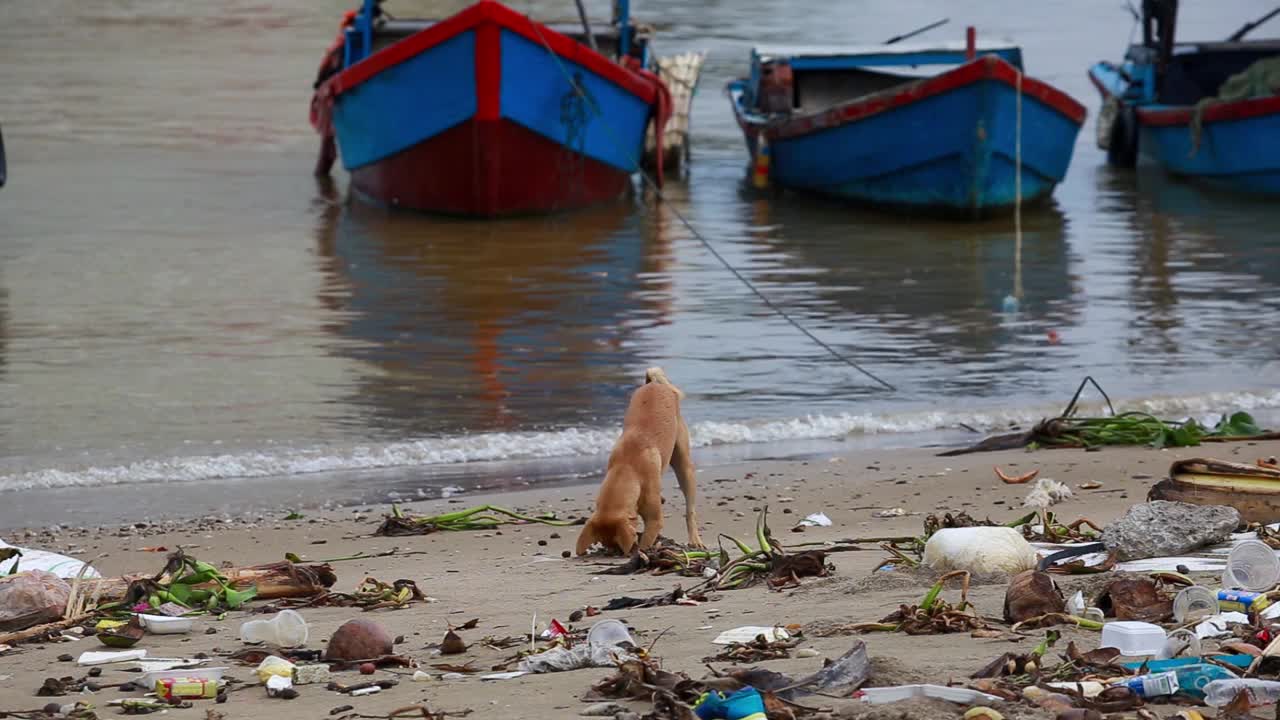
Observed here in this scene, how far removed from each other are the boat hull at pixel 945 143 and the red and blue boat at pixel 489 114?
1999 millimetres

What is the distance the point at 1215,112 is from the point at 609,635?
57.5 ft

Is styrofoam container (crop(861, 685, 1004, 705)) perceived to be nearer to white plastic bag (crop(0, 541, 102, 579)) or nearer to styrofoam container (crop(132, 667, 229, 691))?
styrofoam container (crop(132, 667, 229, 691))

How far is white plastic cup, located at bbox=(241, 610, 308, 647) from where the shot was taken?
194 inches

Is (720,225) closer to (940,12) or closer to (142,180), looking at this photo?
(142,180)

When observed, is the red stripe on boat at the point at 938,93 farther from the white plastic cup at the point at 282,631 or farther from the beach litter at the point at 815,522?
the white plastic cup at the point at 282,631

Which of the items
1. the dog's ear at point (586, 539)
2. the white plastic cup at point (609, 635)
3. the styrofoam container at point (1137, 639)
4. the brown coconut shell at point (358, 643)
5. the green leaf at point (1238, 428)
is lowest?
the green leaf at point (1238, 428)

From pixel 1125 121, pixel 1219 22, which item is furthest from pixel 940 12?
pixel 1125 121

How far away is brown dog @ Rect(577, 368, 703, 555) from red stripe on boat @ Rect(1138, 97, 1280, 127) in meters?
15.0

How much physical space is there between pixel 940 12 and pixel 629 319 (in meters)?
38.0

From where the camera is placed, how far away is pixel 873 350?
484 inches

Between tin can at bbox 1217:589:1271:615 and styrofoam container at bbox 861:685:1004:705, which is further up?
styrofoam container at bbox 861:685:1004:705

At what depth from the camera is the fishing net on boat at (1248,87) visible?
1972 cm

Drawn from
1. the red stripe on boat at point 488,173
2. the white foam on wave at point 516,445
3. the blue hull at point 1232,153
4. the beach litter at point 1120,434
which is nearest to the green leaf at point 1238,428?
the beach litter at point 1120,434

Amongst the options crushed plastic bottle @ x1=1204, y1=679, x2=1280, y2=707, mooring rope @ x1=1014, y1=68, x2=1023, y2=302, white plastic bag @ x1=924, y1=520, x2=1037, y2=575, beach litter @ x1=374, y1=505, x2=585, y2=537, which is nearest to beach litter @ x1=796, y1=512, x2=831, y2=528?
beach litter @ x1=374, y1=505, x2=585, y2=537
